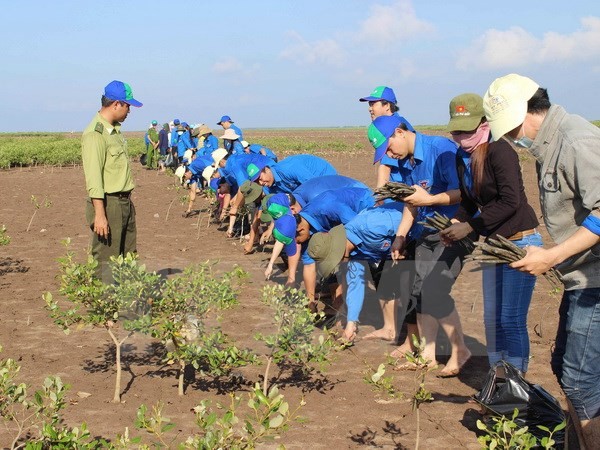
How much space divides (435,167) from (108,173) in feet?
7.88

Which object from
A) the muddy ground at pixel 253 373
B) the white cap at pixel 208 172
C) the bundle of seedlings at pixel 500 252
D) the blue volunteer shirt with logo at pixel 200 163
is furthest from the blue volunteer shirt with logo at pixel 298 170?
the blue volunteer shirt with logo at pixel 200 163

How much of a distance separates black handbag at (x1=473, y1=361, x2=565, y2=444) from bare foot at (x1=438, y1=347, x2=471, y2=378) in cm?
127

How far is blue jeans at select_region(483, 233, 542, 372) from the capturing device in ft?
12.5

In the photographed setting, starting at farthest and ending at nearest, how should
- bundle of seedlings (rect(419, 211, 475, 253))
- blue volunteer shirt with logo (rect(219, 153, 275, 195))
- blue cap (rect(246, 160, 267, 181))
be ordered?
1. blue volunteer shirt with logo (rect(219, 153, 275, 195))
2. blue cap (rect(246, 160, 267, 181))
3. bundle of seedlings (rect(419, 211, 475, 253))

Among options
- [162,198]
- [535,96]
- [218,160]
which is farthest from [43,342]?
[162,198]

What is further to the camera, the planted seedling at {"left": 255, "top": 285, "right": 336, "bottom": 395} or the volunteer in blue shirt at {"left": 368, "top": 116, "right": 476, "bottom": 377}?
the volunteer in blue shirt at {"left": 368, "top": 116, "right": 476, "bottom": 377}

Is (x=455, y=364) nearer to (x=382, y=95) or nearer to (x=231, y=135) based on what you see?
(x=382, y=95)

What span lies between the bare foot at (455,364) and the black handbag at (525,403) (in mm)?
1270

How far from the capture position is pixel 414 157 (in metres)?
4.87

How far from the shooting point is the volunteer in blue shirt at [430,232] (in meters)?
4.76

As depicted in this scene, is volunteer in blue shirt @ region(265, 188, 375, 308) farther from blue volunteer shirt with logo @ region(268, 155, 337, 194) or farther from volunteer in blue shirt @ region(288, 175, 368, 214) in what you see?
blue volunteer shirt with logo @ region(268, 155, 337, 194)

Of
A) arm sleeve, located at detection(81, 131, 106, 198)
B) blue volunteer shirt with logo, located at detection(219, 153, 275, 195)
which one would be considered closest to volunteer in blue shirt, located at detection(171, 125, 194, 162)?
blue volunteer shirt with logo, located at detection(219, 153, 275, 195)

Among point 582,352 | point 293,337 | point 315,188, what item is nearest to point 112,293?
point 293,337

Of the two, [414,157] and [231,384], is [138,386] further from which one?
[414,157]
